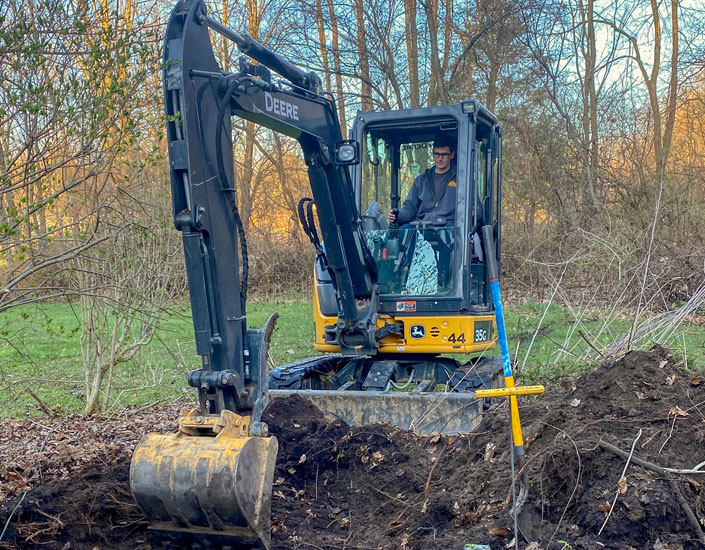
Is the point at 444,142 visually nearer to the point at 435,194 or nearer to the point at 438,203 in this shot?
the point at 435,194

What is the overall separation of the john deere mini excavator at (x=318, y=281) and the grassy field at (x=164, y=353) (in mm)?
983

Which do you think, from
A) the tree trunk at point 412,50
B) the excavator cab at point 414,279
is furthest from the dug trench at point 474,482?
the tree trunk at point 412,50

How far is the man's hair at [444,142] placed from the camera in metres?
7.43

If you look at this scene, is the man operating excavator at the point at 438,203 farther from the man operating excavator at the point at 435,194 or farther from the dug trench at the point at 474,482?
the dug trench at the point at 474,482

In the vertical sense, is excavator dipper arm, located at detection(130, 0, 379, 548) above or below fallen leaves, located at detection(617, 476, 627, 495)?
above

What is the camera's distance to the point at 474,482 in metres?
4.56

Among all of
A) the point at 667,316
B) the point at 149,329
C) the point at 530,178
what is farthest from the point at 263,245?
the point at 667,316

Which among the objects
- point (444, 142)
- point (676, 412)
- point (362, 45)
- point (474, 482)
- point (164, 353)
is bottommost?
point (164, 353)

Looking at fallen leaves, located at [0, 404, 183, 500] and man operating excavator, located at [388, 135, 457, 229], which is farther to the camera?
man operating excavator, located at [388, 135, 457, 229]

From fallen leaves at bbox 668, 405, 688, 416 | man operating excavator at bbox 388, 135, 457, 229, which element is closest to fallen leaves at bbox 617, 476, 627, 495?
fallen leaves at bbox 668, 405, 688, 416

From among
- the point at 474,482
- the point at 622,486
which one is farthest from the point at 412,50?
the point at 622,486

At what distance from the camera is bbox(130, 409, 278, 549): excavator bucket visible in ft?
12.2

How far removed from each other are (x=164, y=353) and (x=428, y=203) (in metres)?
5.78

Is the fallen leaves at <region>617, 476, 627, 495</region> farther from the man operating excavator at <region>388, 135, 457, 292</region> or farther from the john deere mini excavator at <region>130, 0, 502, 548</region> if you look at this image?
the man operating excavator at <region>388, 135, 457, 292</region>
